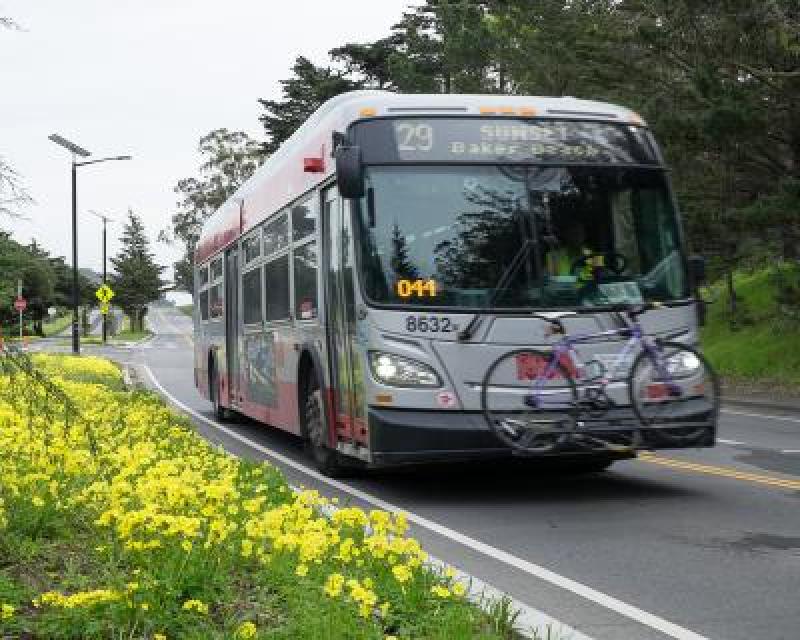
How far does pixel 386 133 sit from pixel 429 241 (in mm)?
985

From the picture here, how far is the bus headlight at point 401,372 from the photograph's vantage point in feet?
28.3

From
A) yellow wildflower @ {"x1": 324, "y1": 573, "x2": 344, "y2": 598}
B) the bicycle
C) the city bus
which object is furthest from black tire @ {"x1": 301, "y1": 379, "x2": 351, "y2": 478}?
yellow wildflower @ {"x1": 324, "y1": 573, "x2": 344, "y2": 598}

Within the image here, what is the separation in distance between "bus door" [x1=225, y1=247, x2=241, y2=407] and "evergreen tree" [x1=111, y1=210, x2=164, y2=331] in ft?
339

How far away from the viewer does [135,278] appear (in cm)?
12162

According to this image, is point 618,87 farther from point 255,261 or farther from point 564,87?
point 255,261

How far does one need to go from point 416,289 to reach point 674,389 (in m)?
2.10

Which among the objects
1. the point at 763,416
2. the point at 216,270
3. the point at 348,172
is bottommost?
the point at 763,416

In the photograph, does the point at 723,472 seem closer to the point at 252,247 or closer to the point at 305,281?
the point at 305,281

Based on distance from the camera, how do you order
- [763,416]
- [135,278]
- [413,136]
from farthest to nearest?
[135,278]
[763,416]
[413,136]

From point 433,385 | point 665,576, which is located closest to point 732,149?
point 433,385

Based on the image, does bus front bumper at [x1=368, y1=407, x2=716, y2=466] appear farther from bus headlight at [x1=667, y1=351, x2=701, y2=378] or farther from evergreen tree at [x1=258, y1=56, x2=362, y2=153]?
evergreen tree at [x1=258, y1=56, x2=362, y2=153]

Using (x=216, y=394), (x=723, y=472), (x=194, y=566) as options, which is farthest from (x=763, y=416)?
(x=194, y=566)

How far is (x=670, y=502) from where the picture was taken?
29.3 ft

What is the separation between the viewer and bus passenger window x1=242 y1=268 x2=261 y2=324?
546 inches
